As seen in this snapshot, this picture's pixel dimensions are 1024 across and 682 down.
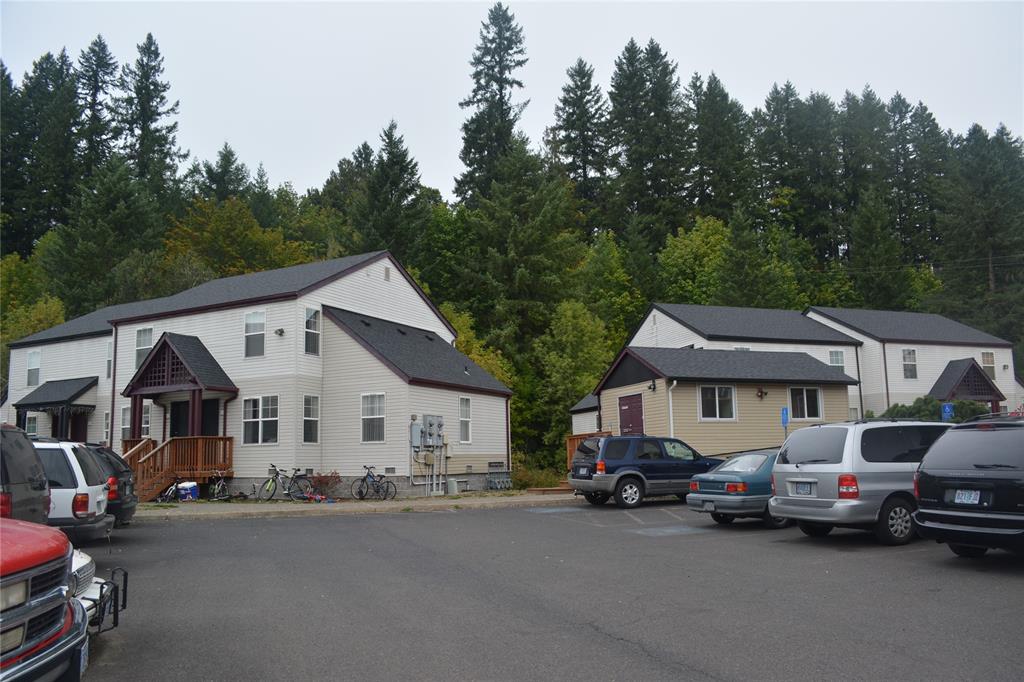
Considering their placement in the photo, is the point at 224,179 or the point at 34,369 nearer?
the point at 34,369

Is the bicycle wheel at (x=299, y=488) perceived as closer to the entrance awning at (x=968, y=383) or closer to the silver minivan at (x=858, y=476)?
the silver minivan at (x=858, y=476)

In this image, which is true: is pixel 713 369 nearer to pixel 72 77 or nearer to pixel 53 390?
pixel 53 390

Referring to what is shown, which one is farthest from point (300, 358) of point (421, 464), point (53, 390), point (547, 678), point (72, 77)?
point (72, 77)

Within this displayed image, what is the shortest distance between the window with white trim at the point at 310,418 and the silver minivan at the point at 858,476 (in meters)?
17.5

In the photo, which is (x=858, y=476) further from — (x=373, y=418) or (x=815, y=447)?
(x=373, y=418)

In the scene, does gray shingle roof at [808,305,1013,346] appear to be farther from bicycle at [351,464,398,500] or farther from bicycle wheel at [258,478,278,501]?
bicycle wheel at [258,478,278,501]

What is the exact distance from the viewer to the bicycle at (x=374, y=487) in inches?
984

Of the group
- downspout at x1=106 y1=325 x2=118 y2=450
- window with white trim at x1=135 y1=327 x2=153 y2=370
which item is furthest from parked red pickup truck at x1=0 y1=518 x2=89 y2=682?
downspout at x1=106 y1=325 x2=118 y2=450

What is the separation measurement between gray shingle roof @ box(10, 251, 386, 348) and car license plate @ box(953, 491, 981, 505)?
2095cm

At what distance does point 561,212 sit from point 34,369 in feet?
95.6

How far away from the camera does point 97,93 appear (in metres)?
71.4

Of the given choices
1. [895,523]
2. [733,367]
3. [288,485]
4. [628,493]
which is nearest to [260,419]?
[288,485]

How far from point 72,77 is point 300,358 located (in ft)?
178

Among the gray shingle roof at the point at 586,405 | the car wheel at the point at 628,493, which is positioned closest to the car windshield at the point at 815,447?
the car wheel at the point at 628,493
